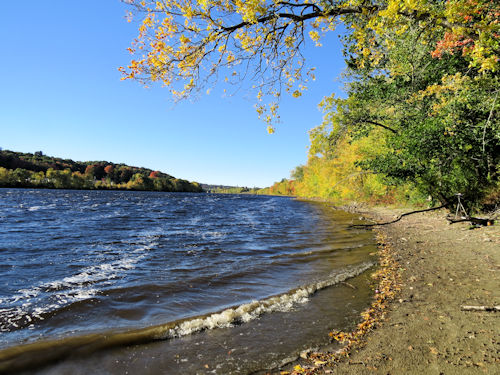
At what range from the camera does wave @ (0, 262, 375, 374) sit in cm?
450

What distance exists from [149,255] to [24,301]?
5.26 meters

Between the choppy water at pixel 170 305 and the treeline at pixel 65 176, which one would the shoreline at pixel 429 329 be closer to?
the choppy water at pixel 170 305

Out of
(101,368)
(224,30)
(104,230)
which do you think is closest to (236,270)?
(101,368)

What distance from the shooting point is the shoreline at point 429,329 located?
384cm

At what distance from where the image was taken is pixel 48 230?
18422 mm

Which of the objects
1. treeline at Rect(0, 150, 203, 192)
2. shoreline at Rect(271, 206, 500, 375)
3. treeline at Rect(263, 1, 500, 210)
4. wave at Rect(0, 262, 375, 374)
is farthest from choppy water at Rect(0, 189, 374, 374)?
treeline at Rect(0, 150, 203, 192)

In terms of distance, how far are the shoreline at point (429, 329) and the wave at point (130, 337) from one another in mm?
1889

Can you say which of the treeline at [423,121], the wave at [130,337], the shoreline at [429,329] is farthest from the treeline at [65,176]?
the shoreline at [429,329]

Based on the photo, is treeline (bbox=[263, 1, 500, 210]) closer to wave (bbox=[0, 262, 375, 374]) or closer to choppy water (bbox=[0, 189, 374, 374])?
choppy water (bbox=[0, 189, 374, 374])

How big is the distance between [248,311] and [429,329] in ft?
11.6

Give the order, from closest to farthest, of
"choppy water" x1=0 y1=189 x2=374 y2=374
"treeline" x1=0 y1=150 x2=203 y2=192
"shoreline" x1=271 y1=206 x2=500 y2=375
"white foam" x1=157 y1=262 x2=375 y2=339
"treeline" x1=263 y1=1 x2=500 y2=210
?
"shoreline" x1=271 y1=206 x2=500 y2=375
"choppy water" x1=0 y1=189 x2=374 y2=374
"white foam" x1=157 y1=262 x2=375 y2=339
"treeline" x1=263 y1=1 x2=500 y2=210
"treeline" x1=0 y1=150 x2=203 y2=192

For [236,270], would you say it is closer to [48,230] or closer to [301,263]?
[301,263]

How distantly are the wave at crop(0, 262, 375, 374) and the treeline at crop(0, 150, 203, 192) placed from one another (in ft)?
441

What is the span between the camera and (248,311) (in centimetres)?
612
